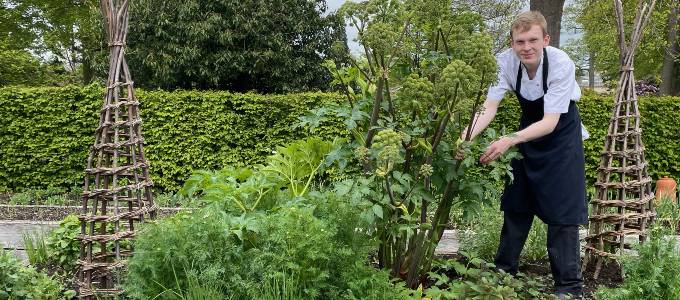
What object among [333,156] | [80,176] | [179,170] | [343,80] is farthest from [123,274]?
[80,176]

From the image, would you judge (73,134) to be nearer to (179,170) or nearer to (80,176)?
(80,176)

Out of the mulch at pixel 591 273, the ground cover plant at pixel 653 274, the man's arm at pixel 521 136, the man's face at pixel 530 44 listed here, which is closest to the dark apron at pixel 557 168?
the man's face at pixel 530 44

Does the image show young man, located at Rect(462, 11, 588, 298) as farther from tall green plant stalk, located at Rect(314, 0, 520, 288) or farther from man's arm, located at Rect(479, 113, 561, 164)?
tall green plant stalk, located at Rect(314, 0, 520, 288)

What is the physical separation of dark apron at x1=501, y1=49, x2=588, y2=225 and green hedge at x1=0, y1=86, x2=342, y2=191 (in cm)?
→ 499

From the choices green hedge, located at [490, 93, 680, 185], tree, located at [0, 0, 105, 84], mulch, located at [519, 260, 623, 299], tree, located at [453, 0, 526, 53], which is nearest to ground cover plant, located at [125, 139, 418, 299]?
mulch, located at [519, 260, 623, 299]

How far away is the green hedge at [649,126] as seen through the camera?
8.02 metres

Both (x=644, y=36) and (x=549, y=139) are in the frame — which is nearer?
(x=549, y=139)

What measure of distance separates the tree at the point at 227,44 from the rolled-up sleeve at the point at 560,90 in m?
8.05

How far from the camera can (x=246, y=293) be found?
257cm

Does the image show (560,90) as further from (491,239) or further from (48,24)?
(48,24)

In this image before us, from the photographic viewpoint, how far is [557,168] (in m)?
3.19

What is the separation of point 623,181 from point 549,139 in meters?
1.15

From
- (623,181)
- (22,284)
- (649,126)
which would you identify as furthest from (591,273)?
(649,126)

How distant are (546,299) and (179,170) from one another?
6.24 meters
